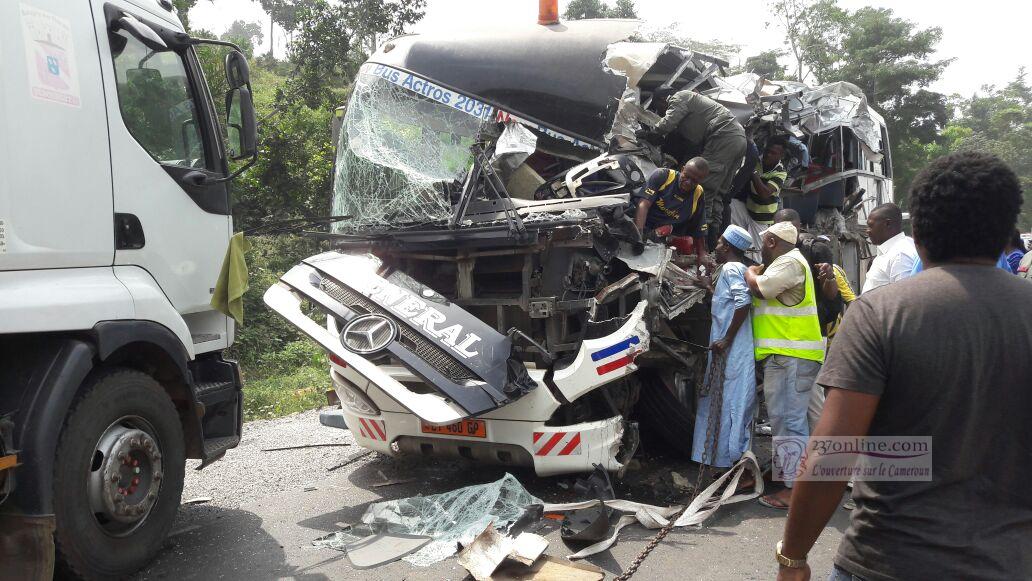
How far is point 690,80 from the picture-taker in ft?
19.5

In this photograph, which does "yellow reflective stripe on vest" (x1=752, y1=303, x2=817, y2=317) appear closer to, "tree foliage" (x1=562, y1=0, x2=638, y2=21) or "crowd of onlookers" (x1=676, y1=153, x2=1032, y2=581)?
"crowd of onlookers" (x1=676, y1=153, x2=1032, y2=581)

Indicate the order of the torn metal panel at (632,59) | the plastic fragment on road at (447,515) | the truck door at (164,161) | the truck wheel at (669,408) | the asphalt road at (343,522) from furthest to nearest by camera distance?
1. the torn metal panel at (632,59)
2. the truck wheel at (669,408)
3. the plastic fragment on road at (447,515)
4. the asphalt road at (343,522)
5. the truck door at (164,161)

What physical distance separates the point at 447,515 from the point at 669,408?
169 cm

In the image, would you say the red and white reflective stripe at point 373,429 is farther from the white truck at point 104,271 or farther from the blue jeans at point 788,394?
the blue jeans at point 788,394

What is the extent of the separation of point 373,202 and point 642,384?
217cm

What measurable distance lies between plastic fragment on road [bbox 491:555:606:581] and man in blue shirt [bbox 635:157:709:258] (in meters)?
2.44

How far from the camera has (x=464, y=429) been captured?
13.3 feet

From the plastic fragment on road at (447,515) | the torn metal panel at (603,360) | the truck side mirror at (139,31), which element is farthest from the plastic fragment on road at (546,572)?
the truck side mirror at (139,31)

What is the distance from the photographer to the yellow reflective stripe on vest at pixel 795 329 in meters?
4.23

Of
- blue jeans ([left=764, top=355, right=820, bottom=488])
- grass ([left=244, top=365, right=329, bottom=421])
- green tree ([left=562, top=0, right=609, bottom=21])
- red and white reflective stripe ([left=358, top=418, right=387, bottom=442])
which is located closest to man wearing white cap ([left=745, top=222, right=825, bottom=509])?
blue jeans ([left=764, top=355, right=820, bottom=488])

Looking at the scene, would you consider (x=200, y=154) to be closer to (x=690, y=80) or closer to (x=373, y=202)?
(x=373, y=202)

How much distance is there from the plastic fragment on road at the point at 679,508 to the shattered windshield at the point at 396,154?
2.03 meters

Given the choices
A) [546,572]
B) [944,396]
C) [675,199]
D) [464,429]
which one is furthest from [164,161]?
[944,396]

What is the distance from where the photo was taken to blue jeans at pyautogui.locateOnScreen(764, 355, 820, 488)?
4.26 meters
